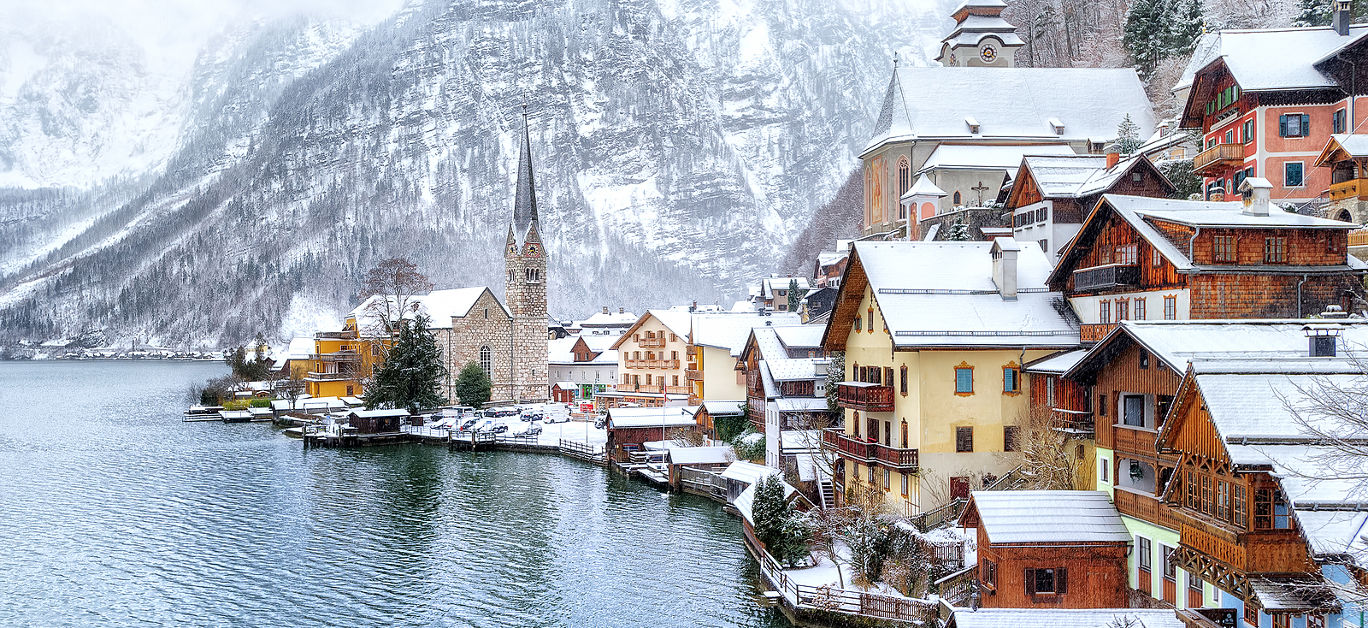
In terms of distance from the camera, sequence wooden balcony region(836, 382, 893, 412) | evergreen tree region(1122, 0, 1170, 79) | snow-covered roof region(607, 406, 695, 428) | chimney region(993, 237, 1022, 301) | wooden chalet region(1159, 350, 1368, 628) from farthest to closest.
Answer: evergreen tree region(1122, 0, 1170, 79), snow-covered roof region(607, 406, 695, 428), wooden balcony region(836, 382, 893, 412), chimney region(993, 237, 1022, 301), wooden chalet region(1159, 350, 1368, 628)

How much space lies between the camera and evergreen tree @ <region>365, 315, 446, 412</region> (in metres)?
84.8

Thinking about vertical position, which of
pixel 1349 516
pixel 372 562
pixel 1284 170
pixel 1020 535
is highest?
pixel 1284 170

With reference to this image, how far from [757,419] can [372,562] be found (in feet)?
68.0

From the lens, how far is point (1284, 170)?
44344mm

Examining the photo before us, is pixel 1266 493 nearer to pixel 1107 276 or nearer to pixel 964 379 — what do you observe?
pixel 1107 276

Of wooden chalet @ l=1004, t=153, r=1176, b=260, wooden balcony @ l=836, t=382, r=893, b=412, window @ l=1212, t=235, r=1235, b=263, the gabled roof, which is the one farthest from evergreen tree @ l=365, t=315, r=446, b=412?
window @ l=1212, t=235, r=1235, b=263

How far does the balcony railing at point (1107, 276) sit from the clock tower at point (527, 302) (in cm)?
7416

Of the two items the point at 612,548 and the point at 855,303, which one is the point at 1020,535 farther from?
the point at 612,548

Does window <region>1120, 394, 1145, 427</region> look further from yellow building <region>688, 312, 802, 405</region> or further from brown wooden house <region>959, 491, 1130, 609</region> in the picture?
yellow building <region>688, 312, 802, 405</region>

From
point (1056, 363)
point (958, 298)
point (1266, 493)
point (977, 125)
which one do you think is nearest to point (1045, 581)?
point (1056, 363)

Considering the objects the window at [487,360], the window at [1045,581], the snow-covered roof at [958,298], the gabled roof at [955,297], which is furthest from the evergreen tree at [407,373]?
the window at [1045,581]

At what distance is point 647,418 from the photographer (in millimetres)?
66062

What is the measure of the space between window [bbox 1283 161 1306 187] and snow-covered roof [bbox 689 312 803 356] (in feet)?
99.4

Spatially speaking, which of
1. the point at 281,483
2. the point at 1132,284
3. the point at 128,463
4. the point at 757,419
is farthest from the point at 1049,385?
the point at 128,463
